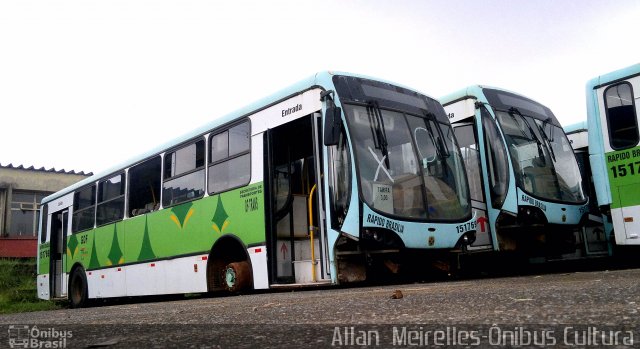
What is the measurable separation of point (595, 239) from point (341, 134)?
6319 mm

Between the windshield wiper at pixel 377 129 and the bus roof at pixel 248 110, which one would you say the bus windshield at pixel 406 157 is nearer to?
the windshield wiper at pixel 377 129

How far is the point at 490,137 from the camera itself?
954 cm

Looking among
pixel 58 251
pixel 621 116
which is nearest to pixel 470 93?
pixel 621 116

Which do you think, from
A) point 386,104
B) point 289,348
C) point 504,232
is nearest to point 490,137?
point 504,232

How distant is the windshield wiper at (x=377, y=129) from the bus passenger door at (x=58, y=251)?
33.7 ft

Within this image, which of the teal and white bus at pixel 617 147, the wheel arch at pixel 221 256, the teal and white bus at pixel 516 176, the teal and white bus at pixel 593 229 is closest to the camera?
the teal and white bus at pixel 617 147

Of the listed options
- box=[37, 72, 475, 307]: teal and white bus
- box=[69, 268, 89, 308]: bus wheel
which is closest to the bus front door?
box=[37, 72, 475, 307]: teal and white bus

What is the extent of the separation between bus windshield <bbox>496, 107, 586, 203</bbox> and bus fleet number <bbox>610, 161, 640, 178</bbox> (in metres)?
0.96

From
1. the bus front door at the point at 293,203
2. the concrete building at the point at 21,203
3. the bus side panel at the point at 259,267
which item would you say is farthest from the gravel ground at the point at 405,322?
the concrete building at the point at 21,203

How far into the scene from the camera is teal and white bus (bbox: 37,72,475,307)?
723 centimetres

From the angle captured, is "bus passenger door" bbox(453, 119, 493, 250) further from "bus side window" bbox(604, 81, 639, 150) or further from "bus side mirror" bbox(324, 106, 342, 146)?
"bus side mirror" bbox(324, 106, 342, 146)

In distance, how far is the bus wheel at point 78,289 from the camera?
1320cm

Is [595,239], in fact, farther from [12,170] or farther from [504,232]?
[12,170]

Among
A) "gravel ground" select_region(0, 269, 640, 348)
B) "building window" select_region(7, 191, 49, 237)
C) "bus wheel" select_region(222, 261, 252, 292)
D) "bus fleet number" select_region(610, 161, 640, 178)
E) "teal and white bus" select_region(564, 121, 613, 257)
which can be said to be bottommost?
"gravel ground" select_region(0, 269, 640, 348)
